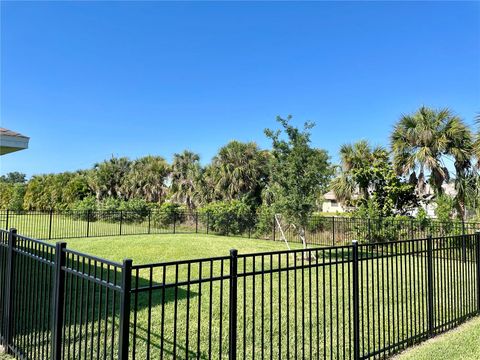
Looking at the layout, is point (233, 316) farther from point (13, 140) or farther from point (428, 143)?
point (428, 143)

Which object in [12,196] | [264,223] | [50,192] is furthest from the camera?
[12,196]

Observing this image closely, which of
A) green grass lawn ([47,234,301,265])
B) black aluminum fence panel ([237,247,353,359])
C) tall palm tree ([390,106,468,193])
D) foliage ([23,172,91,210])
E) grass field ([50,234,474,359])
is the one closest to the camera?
black aluminum fence panel ([237,247,353,359])

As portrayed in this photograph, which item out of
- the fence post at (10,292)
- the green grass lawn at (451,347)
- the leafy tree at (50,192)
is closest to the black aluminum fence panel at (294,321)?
the green grass lawn at (451,347)

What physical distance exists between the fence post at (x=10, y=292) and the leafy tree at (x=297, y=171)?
7.58 metres

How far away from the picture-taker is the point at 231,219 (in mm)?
17141

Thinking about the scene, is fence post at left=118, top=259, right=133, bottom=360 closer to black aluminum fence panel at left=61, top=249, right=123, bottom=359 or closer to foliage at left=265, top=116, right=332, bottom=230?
black aluminum fence panel at left=61, top=249, right=123, bottom=359

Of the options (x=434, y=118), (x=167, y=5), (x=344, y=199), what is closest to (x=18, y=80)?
(x=167, y=5)

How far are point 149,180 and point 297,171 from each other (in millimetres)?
19598

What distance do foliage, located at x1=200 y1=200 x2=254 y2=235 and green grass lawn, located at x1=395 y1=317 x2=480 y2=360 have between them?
12546 millimetres

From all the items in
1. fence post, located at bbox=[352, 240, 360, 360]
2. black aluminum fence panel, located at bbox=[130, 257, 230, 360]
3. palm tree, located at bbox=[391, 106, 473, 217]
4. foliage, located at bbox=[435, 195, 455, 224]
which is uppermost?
palm tree, located at bbox=[391, 106, 473, 217]

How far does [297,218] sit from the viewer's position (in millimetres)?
10344

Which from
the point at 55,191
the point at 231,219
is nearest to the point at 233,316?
the point at 231,219

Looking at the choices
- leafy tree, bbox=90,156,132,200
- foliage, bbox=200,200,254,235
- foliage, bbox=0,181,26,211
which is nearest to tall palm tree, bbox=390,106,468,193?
foliage, bbox=200,200,254,235

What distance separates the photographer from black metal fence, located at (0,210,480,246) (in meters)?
12.2
